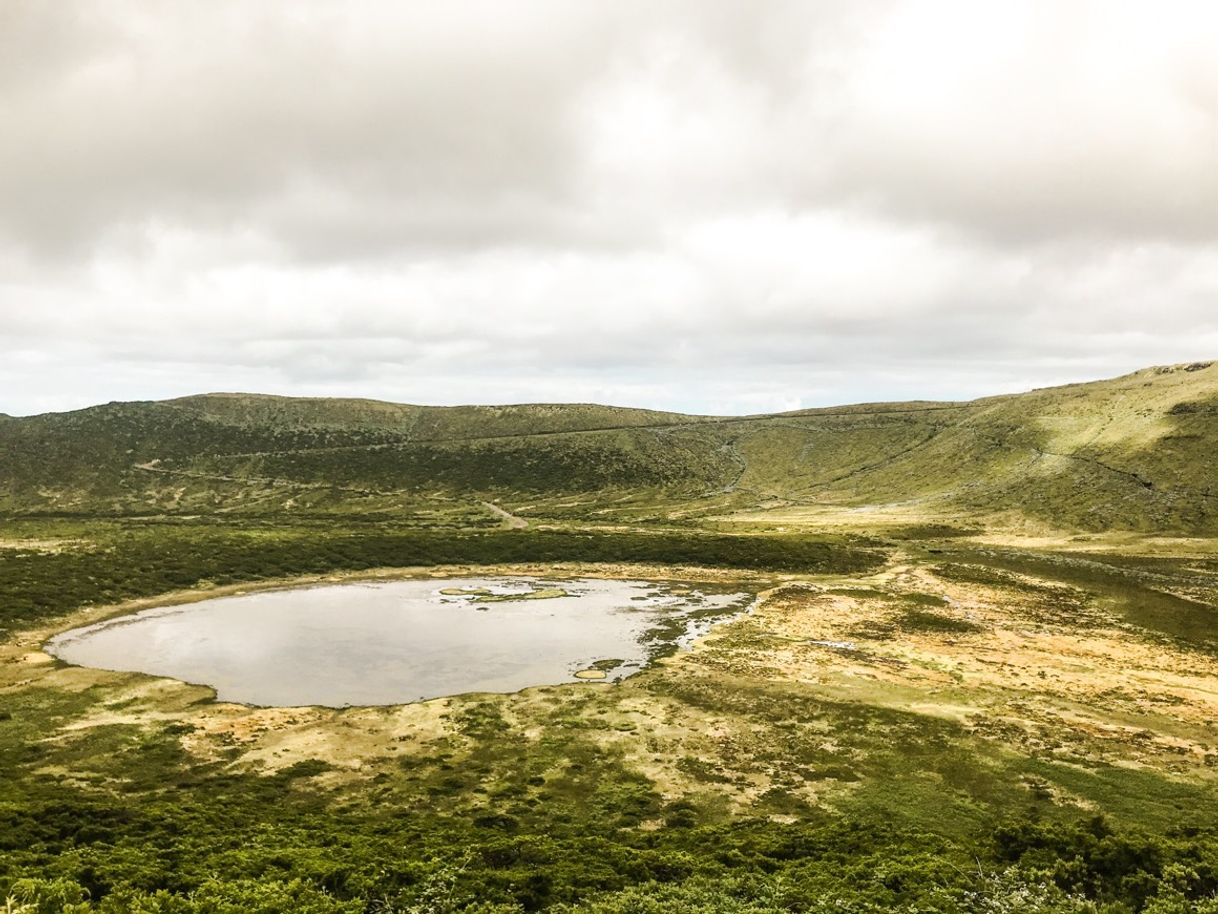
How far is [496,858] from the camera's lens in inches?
1170

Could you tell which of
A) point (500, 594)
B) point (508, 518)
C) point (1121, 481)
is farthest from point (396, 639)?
point (1121, 481)

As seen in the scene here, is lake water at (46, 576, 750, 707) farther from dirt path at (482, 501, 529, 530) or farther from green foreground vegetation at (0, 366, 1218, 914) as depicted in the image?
dirt path at (482, 501, 529, 530)

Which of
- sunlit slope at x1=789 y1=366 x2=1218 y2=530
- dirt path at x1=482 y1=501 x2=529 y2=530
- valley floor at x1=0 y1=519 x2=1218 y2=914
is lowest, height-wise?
valley floor at x1=0 y1=519 x2=1218 y2=914

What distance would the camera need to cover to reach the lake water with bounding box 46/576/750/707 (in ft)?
201

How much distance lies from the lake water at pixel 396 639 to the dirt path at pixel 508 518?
58672 mm

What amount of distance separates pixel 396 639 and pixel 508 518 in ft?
334

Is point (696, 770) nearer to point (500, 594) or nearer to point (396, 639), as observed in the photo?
point (396, 639)

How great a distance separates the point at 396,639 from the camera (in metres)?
74.8

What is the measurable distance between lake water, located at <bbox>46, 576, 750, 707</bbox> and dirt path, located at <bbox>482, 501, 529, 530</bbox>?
58.7m

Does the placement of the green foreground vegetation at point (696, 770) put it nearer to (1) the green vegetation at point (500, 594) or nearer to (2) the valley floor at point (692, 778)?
(2) the valley floor at point (692, 778)

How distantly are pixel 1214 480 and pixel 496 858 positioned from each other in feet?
629

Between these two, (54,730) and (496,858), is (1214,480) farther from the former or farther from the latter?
(54,730)

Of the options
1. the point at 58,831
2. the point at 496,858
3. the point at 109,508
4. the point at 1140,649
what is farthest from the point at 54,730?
the point at 109,508

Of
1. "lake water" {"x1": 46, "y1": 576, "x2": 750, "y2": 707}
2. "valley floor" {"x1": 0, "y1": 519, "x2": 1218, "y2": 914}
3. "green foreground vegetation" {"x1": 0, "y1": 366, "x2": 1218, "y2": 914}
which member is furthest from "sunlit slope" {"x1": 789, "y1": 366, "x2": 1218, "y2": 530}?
"lake water" {"x1": 46, "y1": 576, "x2": 750, "y2": 707}
